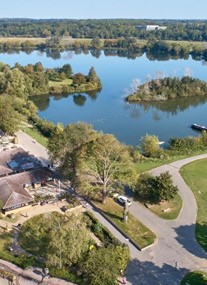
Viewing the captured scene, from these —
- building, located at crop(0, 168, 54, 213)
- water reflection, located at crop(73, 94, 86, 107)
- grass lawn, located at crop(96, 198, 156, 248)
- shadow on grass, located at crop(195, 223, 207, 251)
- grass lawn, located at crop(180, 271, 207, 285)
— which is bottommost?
water reflection, located at crop(73, 94, 86, 107)

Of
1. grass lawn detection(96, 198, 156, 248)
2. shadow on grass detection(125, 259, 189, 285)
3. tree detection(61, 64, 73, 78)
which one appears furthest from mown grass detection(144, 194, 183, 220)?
tree detection(61, 64, 73, 78)

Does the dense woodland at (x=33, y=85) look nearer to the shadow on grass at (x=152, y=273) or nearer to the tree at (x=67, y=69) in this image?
the tree at (x=67, y=69)

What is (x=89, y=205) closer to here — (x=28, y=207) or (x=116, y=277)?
(x=28, y=207)

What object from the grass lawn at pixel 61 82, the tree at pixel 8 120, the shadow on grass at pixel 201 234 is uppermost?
the tree at pixel 8 120

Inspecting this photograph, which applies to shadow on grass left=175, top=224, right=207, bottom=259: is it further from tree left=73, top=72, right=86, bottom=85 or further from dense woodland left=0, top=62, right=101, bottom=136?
tree left=73, top=72, right=86, bottom=85

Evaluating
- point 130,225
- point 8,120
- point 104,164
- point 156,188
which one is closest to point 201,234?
point 130,225

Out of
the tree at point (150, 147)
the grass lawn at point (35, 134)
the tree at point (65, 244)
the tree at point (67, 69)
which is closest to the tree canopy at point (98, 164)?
the tree at point (65, 244)
